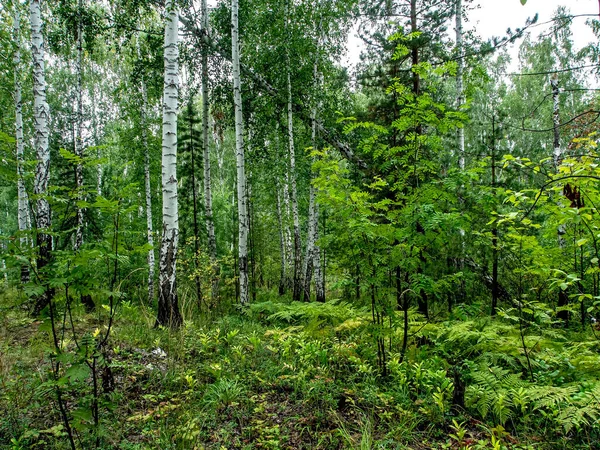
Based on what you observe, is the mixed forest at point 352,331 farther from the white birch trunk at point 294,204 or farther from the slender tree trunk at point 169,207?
the white birch trunk at point 294,204

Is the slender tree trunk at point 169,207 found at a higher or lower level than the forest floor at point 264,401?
higher

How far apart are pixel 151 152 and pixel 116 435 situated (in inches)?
427

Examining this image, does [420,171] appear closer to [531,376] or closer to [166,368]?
[531,376]

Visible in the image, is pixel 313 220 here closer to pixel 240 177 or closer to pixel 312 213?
pixel 312 213

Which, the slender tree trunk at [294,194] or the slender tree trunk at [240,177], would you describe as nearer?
the slender tree trunk at [240,177]

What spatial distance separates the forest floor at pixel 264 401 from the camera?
2498mm

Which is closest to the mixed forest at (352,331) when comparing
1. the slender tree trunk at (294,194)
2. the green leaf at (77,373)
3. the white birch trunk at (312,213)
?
the green leaf at (77,373)

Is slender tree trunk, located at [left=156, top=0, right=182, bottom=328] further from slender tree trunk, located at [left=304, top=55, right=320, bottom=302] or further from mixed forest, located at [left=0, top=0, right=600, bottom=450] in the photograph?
slender tree trunk, located at [left=304, top=55, right=320, bottom=302]

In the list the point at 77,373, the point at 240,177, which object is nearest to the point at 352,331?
the point at 77,373

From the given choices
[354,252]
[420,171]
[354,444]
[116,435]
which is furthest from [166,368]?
[420,171]

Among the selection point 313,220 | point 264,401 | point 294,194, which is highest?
point 294,194

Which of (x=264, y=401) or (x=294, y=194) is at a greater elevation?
(x=294, y=194)

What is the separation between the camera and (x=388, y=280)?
3547mm

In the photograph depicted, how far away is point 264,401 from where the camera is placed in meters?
3.21
